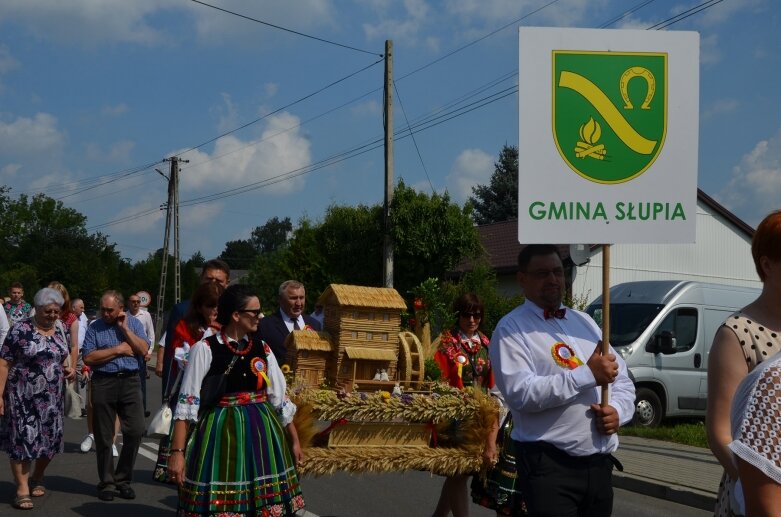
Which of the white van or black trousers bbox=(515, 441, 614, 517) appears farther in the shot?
the white van

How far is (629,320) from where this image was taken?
15.4 metres

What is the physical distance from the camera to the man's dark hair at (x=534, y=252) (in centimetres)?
445

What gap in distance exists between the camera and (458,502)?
21.7 ft

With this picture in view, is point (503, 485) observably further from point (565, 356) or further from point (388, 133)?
point (388, 133)

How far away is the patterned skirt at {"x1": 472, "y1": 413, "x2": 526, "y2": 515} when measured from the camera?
5340 mm

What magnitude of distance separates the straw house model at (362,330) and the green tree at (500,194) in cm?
5615

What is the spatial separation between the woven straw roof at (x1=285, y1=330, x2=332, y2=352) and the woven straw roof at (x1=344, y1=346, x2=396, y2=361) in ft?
0.50

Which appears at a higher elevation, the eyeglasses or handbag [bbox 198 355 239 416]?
the eyeglasses

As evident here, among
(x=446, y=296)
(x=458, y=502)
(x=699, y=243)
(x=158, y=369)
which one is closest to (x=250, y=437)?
(x=458, y=502)

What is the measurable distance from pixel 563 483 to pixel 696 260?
100 ft

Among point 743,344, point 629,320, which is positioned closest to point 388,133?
point 629,320

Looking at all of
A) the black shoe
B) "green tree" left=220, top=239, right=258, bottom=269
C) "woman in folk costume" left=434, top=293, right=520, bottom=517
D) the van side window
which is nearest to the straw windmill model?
"woman in folk costume" left=434, top=293, right=520, bottom=517

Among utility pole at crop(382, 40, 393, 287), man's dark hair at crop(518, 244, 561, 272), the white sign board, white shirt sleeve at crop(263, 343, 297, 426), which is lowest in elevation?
white shirt sleeve at crop(263, 343, 297, 426)

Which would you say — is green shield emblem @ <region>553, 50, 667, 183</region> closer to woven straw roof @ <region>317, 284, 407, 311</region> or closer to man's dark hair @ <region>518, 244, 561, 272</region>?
man's dark hair @ <region>518, 244, 561, 272</region>
